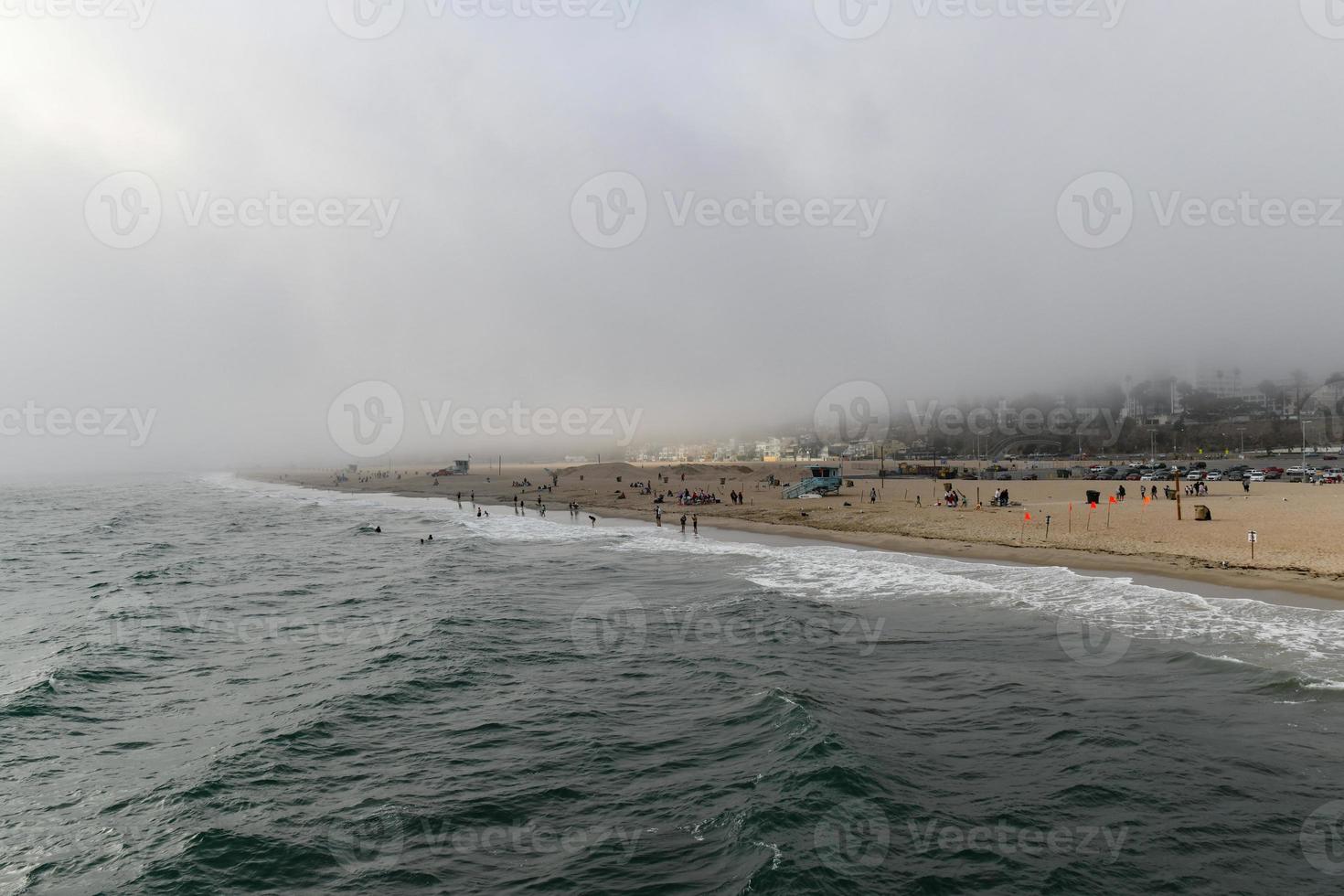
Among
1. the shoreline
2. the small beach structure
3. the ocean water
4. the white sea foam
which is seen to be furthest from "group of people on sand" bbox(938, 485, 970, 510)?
the ocean water

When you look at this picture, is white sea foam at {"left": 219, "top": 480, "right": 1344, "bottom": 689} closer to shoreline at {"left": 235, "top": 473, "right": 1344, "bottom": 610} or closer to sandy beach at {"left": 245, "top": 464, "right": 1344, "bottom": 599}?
shoreline at {"left": 235, "top": 473, "right": 1344, "bottom": 610}

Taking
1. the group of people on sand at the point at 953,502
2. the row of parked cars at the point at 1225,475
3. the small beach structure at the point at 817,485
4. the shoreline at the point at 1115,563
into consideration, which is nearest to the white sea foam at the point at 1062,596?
the shoreline at the point at 1115,563

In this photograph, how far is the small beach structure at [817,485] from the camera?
73.6 m

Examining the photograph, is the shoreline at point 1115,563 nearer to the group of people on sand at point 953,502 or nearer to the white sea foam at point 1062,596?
the white sea foam at point 1062,596

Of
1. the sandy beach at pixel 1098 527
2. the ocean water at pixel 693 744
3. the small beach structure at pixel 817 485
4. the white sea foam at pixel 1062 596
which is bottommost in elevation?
the ocean water at pixel 693 744

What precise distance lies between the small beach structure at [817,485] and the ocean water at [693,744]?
44.2 meters

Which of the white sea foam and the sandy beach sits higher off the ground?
the sandy beach

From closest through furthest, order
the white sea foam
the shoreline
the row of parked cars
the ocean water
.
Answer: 1. the ocean water
2. the white sea foam
3. the shoreline
4. the row of parked cars

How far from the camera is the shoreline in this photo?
74.9ft

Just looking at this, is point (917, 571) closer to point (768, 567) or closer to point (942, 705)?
point (768, 567)

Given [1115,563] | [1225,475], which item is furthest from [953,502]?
[1225,475]

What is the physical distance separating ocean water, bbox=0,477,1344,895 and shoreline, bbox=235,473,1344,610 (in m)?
2.09

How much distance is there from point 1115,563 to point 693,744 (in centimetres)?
2572

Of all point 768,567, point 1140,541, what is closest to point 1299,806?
point 768,567
